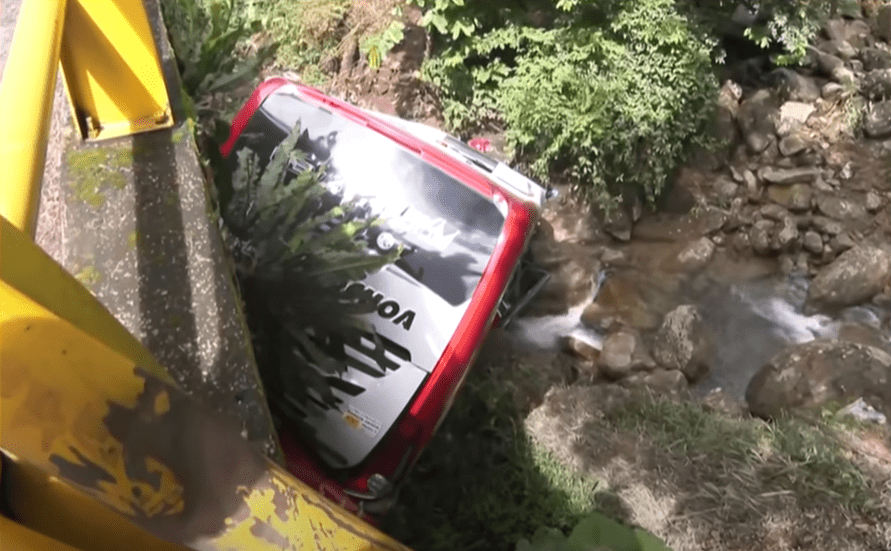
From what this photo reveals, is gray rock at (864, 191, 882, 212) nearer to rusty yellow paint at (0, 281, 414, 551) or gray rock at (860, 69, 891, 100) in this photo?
gray rock at (860, 69, 891, 100)

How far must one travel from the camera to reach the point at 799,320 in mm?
5812

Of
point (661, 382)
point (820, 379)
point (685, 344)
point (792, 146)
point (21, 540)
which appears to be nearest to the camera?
point (21, 540)

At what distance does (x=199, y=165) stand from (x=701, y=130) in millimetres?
5672

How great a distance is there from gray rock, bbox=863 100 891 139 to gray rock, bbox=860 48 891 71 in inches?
22.2

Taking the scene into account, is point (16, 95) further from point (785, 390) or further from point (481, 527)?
point (785, 390)

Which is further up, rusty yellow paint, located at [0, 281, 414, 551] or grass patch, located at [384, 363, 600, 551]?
rusty yellow paint, located at [0, 281, 414, 551]

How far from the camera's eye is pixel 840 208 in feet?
20.5

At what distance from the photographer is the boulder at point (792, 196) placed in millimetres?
6344

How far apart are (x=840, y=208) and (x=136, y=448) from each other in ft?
22.8

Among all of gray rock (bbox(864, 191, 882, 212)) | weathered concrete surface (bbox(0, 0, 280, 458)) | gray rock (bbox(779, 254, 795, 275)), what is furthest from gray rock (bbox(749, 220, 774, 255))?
weathered concrete surface (bbox(0, 0, 280, 458))

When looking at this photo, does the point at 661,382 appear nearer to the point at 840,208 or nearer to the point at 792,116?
the point at 840,208

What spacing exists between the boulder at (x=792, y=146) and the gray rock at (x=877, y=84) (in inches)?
37.8

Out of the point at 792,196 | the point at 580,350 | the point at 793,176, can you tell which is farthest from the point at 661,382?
the point at 793,176

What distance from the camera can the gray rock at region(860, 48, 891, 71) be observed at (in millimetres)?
7125
